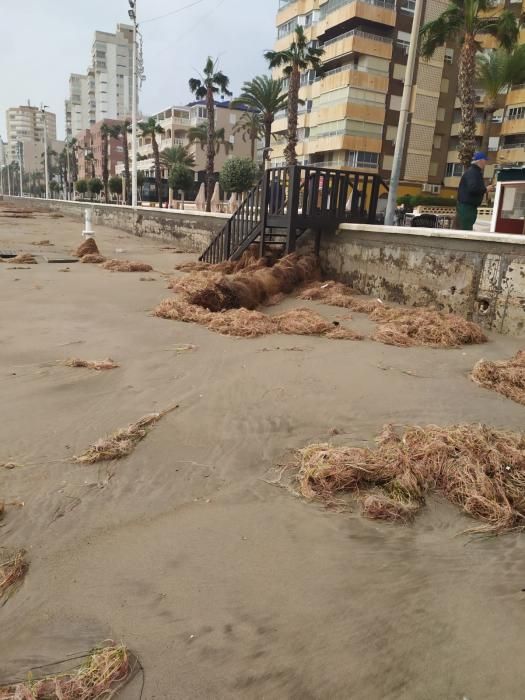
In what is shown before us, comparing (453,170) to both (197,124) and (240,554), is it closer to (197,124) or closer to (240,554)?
(197,124)

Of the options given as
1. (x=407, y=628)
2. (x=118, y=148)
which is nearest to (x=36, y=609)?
(x=407, y=628)

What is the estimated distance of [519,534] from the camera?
2.62 metres

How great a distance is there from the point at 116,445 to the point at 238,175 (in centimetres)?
3377

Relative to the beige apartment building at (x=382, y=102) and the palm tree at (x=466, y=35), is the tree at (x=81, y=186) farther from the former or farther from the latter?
the palm tree at (x=466, y=35)

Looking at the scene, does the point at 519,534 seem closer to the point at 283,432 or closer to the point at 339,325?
the point at 283,432

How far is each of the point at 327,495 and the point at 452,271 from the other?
19.1 ft

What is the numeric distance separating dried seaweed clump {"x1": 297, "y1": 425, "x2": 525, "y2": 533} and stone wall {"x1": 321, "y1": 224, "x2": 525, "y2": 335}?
4.01 meters

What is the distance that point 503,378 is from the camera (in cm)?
478

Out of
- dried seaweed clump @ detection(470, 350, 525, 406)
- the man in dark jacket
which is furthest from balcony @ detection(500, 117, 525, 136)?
dried seaweed clump @ detection(470, 350, 525, 406)

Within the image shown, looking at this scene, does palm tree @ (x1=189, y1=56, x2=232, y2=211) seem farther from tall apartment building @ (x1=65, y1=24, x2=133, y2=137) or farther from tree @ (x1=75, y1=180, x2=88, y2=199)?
tall apartment building @ (x1=65, y1=24, x2=133, y2=137)

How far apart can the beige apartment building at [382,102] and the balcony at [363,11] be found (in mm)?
68

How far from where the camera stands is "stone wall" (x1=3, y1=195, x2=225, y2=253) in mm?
17047

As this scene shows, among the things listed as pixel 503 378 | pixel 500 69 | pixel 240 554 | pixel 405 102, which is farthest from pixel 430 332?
pixel 500 69

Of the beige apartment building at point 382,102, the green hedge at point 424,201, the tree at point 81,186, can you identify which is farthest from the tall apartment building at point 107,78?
the green hedge at point 424,201
